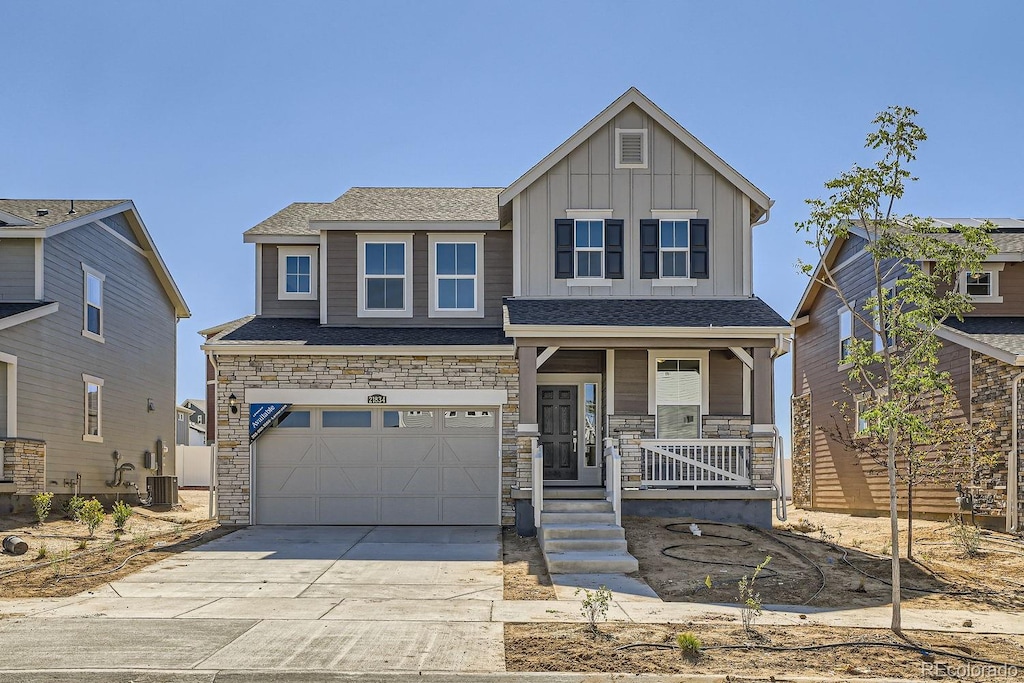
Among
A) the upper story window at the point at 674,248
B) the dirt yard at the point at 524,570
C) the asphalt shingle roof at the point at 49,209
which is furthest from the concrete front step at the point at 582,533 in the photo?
the asphalt shingle roof at the point at 49,209

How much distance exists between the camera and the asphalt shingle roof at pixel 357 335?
1830 cm

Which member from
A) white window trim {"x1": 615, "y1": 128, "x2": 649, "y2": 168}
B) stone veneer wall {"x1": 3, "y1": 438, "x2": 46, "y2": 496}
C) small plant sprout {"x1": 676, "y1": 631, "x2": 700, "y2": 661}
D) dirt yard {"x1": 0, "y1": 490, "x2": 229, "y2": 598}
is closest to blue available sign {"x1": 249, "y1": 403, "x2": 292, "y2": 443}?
dirt yard {"x1": 0, "y1": 490, "x2": 229, "y2": 598}

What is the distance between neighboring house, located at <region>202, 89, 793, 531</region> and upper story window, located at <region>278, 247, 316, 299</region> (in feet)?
3.06

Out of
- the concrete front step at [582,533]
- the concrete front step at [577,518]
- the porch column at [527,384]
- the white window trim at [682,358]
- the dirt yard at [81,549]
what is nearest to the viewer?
Result: the dirt yard at [81,549]

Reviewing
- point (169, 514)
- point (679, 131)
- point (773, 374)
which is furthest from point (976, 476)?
point (169, 514)

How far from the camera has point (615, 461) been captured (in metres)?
15.8

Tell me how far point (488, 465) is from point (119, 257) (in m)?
11.4

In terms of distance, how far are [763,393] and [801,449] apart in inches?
448

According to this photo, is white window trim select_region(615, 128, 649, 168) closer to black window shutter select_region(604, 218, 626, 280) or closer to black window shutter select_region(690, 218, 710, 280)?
black window shutter select_region(604, 218, 626, 280)

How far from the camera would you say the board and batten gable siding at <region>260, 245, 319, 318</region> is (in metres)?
20.5

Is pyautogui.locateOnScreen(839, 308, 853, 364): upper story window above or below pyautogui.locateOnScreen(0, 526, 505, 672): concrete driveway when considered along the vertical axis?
above

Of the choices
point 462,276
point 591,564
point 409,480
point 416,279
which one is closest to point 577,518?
point 591,564

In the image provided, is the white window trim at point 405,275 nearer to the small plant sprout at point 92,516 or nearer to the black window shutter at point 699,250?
the black window shutter at point 699,250

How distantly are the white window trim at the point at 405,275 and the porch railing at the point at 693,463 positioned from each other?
220 inches
